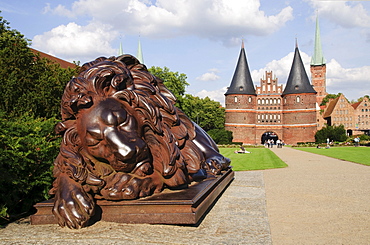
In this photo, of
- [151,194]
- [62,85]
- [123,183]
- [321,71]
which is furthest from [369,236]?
[321,71]

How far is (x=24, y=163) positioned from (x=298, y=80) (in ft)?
184

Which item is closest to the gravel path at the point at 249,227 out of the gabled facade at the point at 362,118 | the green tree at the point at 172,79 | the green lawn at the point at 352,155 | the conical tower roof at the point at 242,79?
the green lawn at the point at 352,155

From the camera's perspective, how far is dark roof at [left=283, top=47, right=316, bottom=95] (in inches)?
2206

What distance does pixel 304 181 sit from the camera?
9.16 meters

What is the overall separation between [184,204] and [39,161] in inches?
104

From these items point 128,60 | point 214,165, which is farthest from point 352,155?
point 128,60

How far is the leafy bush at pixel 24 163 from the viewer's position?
4332mm

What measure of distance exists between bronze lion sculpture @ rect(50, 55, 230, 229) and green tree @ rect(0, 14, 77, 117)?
16.1 feet

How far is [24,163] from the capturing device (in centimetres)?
457

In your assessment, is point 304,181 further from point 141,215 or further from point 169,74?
point 169,74

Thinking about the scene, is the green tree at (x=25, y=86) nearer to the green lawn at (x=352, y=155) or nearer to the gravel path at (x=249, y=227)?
the gravel path at (x=249, y=227)

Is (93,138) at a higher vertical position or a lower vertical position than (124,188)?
higher

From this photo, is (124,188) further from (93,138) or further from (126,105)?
(126,105)

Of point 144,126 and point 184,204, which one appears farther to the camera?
point 144,126
